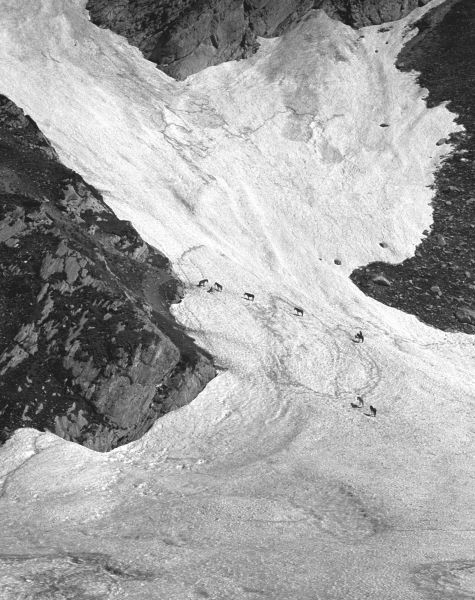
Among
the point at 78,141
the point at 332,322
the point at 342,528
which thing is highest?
the point at 78,141

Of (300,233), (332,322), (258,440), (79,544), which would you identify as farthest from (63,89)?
(79,544)

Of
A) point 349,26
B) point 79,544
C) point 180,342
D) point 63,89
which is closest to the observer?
point 79,544

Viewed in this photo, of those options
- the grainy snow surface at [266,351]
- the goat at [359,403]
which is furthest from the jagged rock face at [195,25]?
A: the goat at [359,403]

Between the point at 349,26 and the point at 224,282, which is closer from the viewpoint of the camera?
the point at 224,282

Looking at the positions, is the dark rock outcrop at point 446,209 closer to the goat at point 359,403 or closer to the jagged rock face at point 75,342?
the goat at point 359,403

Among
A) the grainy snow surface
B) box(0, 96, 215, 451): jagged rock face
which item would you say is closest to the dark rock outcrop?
the grainy snow surface

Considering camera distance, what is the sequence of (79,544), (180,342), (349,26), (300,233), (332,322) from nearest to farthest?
1. (79,544)
2. (180,342)
3. (332,322)
4. (300,233)
5. (349,26)

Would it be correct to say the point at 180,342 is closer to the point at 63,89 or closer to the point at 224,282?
the point at 224,282
